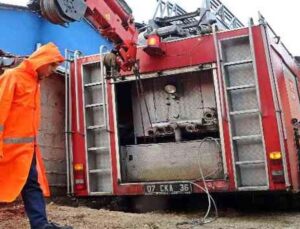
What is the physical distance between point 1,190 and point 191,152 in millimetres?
2736

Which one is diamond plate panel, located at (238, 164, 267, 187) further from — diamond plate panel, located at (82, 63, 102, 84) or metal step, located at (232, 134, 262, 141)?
diamond plate panel, located at (82, 63, 102, 84)

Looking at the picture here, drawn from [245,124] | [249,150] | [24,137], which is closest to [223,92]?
[245,124]

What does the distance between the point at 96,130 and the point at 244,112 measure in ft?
6.55

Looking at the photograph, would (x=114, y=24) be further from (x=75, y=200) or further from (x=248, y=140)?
(x=75, y=200)

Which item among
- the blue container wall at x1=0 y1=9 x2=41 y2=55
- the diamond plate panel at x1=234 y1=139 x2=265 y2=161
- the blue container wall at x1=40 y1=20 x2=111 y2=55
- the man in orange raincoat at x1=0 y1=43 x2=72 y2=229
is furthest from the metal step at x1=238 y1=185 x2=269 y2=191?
the blue container wall at x1=40 y1=20 x2=111 y2=55

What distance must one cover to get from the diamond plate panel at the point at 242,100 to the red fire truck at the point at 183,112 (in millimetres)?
12

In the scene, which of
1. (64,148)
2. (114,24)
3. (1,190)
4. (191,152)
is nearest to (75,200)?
(64,148)

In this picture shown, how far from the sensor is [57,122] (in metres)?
6.69

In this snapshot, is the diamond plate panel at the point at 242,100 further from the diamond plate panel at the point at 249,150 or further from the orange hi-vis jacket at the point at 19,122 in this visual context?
the orange hi-vis jacket at the point at 19,122

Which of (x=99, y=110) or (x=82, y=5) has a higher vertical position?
(x=82, y=5)

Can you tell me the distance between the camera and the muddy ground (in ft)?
14.6

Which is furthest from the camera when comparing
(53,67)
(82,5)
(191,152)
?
(191,152)

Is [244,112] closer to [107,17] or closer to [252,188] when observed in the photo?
[252,188]

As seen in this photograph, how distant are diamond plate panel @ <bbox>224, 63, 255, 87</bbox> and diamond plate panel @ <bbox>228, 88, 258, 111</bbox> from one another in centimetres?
10
